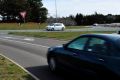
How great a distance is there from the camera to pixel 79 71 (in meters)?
8.84

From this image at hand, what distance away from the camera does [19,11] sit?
93.1 meters

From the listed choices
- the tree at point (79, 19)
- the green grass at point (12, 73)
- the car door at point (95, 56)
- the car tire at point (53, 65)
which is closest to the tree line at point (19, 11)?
the tree at point (79, 19)

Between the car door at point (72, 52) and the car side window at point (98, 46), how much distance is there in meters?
0.28

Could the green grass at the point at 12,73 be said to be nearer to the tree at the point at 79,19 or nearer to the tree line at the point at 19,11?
the tree line at the point at 19,11

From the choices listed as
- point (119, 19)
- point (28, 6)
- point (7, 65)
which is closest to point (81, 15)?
point (119, 19)

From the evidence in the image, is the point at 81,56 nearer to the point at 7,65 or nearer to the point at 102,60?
the point at 102,60

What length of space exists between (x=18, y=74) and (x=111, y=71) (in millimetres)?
3708

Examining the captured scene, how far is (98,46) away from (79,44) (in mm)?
991

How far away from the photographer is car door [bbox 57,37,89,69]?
8.97 meters

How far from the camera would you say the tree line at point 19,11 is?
304 ft

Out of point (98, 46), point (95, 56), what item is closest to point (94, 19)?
point (98, 46)

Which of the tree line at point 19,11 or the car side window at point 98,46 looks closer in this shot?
the car side window at point 98,46

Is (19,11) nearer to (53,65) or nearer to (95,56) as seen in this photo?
(53,65)

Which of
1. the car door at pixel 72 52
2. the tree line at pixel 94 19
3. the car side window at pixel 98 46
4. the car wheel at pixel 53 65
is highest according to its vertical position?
the car side window at pixel 98 46
